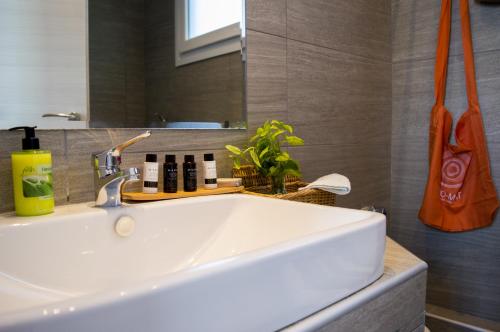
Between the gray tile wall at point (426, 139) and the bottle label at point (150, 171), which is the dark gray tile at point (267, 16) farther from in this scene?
the gray tile wall at point (426, 139)

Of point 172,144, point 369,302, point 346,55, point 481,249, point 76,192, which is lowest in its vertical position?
point 481,249

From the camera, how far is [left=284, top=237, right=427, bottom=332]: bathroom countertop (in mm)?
596

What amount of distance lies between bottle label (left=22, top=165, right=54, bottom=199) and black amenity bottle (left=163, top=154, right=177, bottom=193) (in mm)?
273

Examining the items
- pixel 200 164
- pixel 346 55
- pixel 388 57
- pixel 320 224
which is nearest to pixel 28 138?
pixel 200 164

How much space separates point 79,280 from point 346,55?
4.44ft

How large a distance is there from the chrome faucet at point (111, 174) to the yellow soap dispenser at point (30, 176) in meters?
0.11

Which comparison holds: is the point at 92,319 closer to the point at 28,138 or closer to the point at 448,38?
the point at 28,138

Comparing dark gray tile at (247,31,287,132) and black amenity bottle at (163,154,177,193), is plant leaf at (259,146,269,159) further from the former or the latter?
black amenity bottle at (163,154,177,193)

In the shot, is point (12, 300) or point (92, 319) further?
point (12, 300)

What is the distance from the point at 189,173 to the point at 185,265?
0.82 ft

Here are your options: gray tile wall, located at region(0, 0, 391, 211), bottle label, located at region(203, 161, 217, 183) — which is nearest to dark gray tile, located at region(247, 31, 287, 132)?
gray tile wall, located at region(0, 0, 391, 211)

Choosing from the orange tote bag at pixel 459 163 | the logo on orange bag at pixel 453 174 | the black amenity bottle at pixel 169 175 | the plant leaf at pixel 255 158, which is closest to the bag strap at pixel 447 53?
the orange tote bag at pixel 459 163

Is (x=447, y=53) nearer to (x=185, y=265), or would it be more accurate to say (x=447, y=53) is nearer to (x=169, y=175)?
(x=169, y=175)

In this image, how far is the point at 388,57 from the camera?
2.02 m
